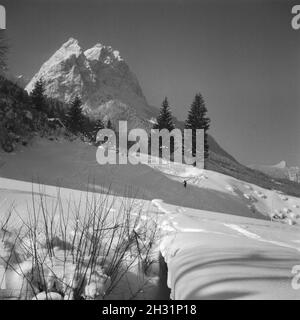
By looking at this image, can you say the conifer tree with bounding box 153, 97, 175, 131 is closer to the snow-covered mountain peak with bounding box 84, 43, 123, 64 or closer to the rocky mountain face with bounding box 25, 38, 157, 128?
the rocky mountain face with bounding box 25, 38, 157, 128

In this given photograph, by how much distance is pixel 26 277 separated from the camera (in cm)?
170

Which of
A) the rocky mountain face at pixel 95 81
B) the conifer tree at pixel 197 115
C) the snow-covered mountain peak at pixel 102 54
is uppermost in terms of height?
the snow-covered mountain peak at pixel 102 54

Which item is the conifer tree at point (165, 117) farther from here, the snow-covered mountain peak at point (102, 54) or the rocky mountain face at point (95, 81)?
the snow-covered mountain peak at point (102, 54)

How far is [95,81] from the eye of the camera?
11450 cm

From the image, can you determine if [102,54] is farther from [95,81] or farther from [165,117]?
[165,117]

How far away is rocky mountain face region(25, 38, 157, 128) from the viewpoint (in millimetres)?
84738

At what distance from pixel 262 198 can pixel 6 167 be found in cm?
1323

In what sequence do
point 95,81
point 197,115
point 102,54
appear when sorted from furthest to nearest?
point 102,54 < point 95,81 < point 197,115

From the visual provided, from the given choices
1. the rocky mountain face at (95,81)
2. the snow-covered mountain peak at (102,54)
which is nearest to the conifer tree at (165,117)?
the rocky mountain face at (95,81)

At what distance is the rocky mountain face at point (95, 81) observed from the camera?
278 ft

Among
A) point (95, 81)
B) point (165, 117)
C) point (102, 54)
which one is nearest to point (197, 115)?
point (165, 117)
